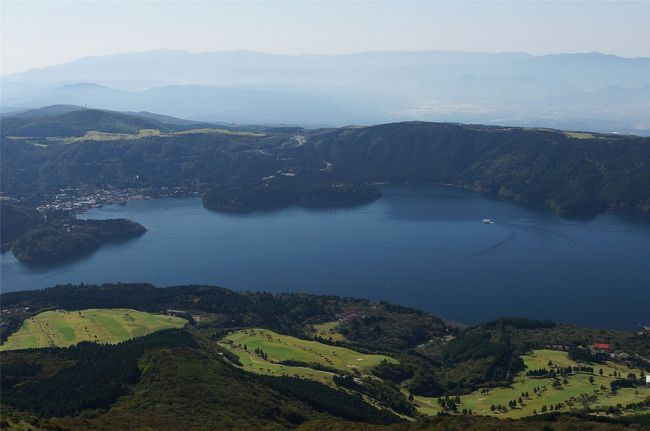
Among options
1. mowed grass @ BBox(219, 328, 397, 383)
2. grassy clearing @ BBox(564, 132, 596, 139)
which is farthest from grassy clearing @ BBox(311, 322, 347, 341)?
grassy clearing @ BBox(564, 132, 596, 139)

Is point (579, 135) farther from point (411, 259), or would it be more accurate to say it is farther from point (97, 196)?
point (97, 196)

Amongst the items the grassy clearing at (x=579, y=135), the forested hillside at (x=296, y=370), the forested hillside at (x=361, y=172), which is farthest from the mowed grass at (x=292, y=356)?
the grassy clearing at (x=579, y=135)

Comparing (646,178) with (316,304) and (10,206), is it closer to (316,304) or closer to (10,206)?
(316,304)

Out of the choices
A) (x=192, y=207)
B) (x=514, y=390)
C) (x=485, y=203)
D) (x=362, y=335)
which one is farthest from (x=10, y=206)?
(x=514, y=390)

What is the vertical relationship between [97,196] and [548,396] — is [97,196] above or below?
above

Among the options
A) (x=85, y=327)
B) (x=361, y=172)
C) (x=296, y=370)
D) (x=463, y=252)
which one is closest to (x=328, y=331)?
(x=296, y=370)

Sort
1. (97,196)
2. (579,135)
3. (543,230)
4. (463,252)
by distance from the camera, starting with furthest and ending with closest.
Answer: (579,135) < (97,196) < (543,230) < (463,252)

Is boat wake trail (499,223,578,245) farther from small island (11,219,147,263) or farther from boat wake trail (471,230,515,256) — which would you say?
small island (11,219,147,263)

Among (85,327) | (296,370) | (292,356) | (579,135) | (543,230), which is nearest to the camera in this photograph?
(296,370)
